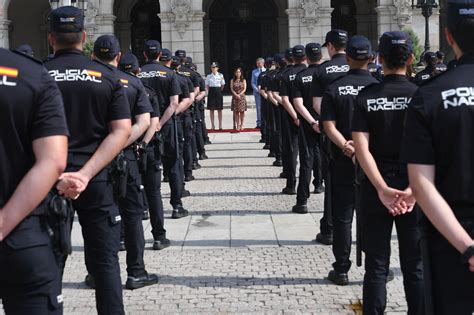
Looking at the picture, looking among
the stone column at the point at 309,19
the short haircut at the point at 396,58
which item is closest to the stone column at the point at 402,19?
the stone column at the point at 309,19

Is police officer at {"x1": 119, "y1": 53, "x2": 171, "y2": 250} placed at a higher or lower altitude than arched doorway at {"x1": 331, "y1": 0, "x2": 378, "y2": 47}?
lower

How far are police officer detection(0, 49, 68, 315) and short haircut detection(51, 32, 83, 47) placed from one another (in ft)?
5.32

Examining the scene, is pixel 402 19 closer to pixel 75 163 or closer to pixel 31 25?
pixel 31 25

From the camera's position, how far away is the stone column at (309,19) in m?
29.9

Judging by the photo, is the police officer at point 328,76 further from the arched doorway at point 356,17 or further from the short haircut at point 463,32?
the arched doorway at point 356,17

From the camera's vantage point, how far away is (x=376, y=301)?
4.94 m

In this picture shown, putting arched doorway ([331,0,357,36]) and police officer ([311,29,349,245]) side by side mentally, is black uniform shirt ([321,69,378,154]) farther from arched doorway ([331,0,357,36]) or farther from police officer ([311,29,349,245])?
arched doorway ([331,0,357,36])

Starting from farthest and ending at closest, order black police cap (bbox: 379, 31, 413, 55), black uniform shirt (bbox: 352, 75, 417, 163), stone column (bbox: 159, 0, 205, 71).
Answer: stone column (bbox: 159, 0, 205, 71) → black uniform shirt (bbox: 352, 75, 417, 163) → black police cap (bbox: 379, 31, 413, 55)

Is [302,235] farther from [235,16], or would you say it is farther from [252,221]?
[235,16]

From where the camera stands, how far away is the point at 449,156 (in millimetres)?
3352

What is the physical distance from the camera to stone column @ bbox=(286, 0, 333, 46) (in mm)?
29906

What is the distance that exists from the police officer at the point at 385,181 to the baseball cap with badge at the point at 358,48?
1014 millimetres

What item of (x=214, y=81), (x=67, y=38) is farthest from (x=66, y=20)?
(x=214, y=81)

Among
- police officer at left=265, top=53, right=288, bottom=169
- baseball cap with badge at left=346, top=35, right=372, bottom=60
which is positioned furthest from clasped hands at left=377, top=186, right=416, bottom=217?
police officer at left=265, top=53, right=288, bottom=169
